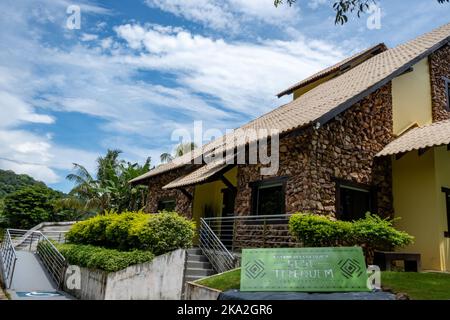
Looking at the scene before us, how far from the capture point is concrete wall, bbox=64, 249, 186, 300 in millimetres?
9906

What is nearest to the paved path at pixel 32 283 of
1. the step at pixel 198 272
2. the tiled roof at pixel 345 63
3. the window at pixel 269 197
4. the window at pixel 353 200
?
the step at pixel 198 272

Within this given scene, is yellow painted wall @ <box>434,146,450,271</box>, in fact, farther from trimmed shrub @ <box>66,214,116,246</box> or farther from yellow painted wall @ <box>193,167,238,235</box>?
trimmed shrub @ <box>66,214,116,246</box>

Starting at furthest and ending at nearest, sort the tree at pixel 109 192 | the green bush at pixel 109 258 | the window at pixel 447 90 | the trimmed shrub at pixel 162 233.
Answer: the tree at pixel 109 192
the window at pixel 447 90
the trimmed shrub at pixel 162 233
the green bush at pixel 109 258

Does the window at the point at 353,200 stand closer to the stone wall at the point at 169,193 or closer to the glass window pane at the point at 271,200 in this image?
the glass window pane at the point at 271,200

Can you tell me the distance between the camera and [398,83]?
1359 centimetres

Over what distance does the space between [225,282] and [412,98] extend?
10229 millimetres

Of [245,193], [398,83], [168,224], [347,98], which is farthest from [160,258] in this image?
[398,83]

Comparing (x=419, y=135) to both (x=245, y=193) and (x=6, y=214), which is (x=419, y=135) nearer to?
(x=245, y=193)

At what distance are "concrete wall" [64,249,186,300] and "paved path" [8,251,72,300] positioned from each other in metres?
1.40

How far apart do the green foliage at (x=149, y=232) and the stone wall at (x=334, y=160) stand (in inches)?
91.9

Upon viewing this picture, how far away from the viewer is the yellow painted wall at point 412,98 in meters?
13.5

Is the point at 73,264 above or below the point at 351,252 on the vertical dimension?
below

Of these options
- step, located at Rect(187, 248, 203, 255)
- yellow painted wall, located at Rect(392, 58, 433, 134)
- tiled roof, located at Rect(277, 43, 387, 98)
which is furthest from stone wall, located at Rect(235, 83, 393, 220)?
tiled roof, located at Rect(277, 43, 387, 98)
